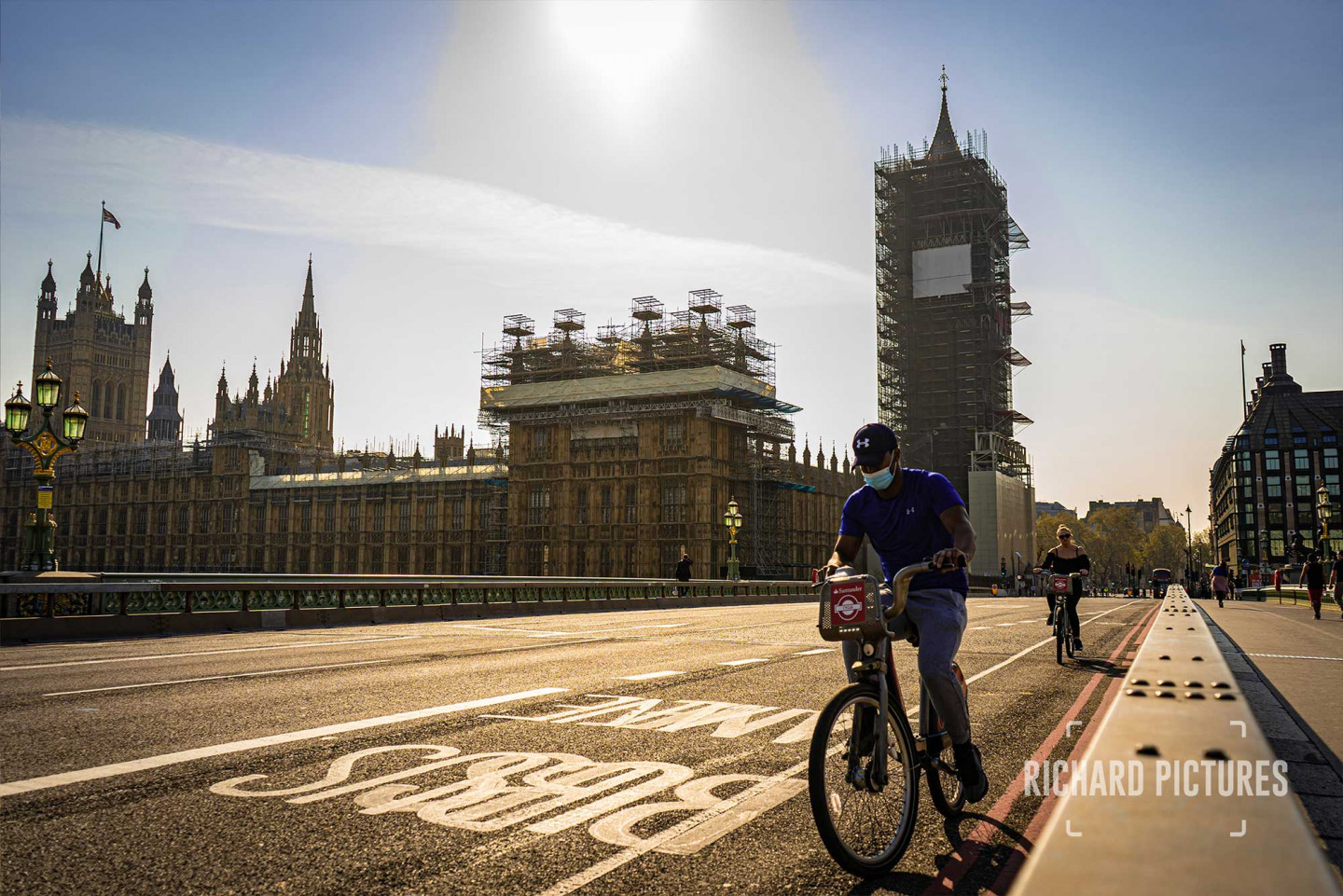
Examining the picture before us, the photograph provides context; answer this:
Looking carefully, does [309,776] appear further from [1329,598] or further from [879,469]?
[1329,598]

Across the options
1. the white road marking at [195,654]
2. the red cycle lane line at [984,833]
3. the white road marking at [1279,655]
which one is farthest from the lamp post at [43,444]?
the white road marking at [1279,655]

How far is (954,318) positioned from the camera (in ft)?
296

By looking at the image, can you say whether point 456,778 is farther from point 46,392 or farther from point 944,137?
point 944,137

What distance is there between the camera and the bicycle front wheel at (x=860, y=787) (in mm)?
4016

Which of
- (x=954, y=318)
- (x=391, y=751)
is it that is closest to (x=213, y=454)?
(x=954, y=318)

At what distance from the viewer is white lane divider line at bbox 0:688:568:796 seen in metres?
5.51

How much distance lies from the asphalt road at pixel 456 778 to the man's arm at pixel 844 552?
4.32ft

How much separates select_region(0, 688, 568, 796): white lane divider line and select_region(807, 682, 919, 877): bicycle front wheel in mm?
4188

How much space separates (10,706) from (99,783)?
367 centimetres

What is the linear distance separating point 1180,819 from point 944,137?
362ft

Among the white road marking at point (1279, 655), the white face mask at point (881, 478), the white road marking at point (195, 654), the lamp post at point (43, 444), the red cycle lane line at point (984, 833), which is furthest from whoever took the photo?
the lamp post at point (43, 444)

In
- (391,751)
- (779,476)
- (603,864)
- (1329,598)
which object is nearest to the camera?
(603,864)

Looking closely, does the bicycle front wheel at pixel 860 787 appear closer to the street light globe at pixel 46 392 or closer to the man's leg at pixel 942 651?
the man's leg at pixel 942 651

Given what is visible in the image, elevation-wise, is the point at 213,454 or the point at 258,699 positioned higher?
the point at 213,454
